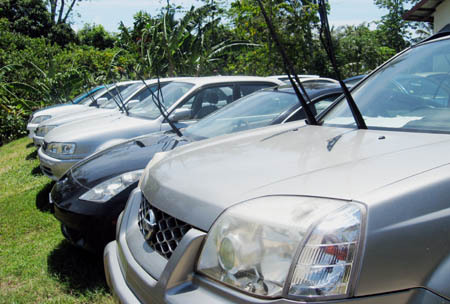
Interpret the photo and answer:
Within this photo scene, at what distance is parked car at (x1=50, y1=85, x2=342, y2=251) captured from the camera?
10.1 ft

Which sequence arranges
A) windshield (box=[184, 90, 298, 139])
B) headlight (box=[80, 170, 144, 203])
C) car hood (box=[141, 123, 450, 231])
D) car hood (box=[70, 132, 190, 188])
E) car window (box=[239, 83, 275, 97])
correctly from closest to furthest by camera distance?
car hood (box=[141, 123, 450, 231]), headlight (box=[80, 170, 144, 203]), car hood (box=[70, 132, 190, 188]), windshield (box=[184, 90, 298, 139]), car window (box=[239, 83, 275, 97])

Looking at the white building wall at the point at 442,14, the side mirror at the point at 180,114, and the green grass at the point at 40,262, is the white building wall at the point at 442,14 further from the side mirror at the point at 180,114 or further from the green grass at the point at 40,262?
the green grass at the point at 40,262

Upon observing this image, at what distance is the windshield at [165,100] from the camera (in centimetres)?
586

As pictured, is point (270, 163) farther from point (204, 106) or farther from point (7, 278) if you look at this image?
point (204, 106)

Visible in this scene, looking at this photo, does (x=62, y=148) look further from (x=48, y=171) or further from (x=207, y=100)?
(x=207, y=100)

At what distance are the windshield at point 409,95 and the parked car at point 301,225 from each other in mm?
43

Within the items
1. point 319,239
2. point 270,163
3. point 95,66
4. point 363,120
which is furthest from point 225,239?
point 95,66

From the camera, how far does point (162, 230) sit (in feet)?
5.86

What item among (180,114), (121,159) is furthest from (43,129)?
(121,159)

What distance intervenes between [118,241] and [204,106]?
12.8 feet

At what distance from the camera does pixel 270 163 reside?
1.79m

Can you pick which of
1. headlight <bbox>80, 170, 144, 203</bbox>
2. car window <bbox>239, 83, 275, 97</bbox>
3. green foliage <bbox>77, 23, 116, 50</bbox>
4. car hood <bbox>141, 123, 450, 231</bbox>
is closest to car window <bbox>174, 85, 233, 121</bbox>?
car window <bbox>239, 83, 275, 97</bbox>

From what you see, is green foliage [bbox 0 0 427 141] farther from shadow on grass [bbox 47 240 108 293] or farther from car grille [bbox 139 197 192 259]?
car grille [bbox 139 197 192 259]

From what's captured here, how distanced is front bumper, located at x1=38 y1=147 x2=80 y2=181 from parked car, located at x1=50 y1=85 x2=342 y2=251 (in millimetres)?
1570
